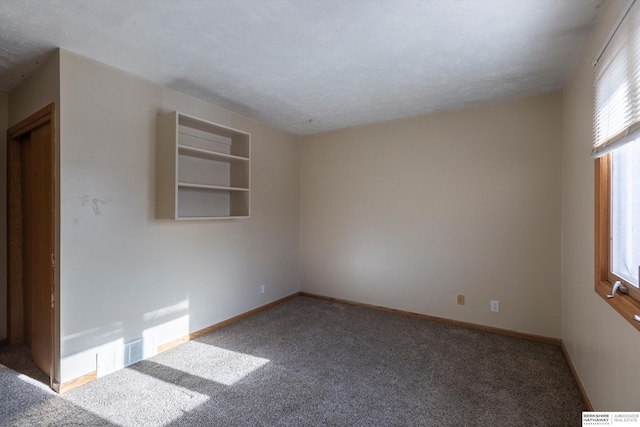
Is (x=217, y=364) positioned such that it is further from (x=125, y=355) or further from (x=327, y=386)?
(x=327, y=386)

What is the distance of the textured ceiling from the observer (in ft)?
5.55

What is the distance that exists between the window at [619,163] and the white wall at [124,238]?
3.15m

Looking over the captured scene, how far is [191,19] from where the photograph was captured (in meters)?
1.79

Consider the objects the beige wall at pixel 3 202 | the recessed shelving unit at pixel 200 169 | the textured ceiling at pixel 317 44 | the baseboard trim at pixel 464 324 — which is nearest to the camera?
the textured ceiling at pixel 317 44

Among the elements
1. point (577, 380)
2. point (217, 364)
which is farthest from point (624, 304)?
point (217, 364)

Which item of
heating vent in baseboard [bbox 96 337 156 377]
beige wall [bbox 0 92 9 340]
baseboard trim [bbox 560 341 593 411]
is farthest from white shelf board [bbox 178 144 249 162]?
baseboard trim [bbox 560 341 593 411]

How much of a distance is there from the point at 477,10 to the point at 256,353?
298cm

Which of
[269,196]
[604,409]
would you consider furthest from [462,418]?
[269,196]

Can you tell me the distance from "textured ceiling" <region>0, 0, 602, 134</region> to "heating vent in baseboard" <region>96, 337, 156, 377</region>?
7.43 feet

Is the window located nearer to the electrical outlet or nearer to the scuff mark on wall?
the electrical outlet

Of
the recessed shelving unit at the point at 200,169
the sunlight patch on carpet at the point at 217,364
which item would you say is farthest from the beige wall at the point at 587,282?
the recessed shelving unit at the point at 200,169

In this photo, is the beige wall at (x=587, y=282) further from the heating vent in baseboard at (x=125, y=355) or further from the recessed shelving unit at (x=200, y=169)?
the heating vent in baseboard at (x=125, y=355)

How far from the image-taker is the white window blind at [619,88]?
1.29m

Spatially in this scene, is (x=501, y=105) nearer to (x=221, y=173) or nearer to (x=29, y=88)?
(x=221, y=173)
